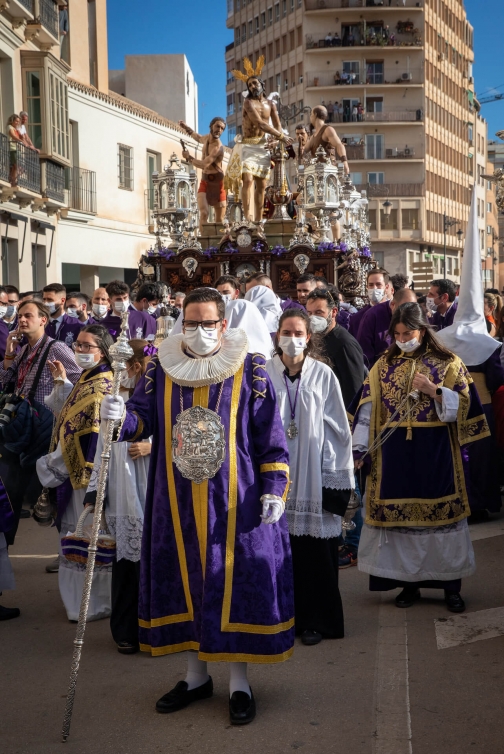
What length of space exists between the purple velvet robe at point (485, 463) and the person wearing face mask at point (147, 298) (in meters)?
4.38

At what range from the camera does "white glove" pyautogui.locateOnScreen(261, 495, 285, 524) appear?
422cm

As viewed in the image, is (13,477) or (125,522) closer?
(125,522)

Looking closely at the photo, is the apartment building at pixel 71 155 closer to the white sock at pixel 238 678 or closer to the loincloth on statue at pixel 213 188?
the loincloth on statue at pixel 213 188

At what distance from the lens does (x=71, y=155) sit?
24891 mm

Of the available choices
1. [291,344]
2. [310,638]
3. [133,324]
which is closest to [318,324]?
[291,344]

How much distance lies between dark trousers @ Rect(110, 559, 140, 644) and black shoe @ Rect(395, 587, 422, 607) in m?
A: 1.63

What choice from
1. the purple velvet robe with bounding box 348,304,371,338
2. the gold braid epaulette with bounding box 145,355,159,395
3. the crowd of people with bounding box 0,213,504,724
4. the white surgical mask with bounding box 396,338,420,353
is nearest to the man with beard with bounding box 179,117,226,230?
the purple velvet robe with bounding box 348,304,371,338

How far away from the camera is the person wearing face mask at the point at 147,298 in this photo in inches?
437

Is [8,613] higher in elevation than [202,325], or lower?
lower

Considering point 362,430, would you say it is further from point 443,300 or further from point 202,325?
point 443,300

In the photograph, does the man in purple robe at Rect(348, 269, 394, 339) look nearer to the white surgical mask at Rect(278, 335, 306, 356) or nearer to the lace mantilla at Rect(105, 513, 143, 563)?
the white surgical mask at Rect(278, 335, 306, 356)

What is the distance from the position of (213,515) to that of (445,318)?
5.87 meters

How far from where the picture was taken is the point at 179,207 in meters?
19.5

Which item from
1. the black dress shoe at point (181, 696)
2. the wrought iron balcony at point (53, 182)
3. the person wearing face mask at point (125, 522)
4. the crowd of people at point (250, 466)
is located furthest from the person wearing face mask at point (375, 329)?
the wrought iron balcony at point (53, 182)
